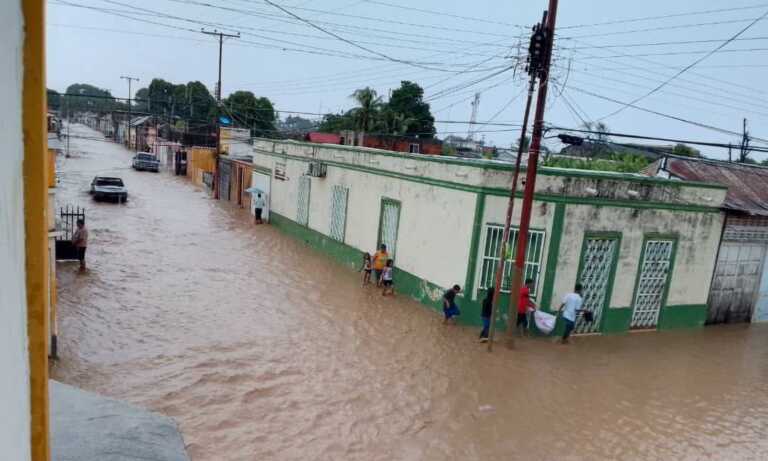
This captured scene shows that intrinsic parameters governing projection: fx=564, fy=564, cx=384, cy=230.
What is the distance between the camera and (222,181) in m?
34.2

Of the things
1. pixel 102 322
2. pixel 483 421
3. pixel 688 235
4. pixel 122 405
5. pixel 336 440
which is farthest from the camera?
pixel 688 235

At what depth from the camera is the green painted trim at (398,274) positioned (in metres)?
12.9

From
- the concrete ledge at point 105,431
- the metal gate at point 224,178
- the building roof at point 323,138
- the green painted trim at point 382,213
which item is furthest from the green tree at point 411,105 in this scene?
the concrete ledge at point 105,431

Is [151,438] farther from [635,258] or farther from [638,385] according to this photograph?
[635,258]

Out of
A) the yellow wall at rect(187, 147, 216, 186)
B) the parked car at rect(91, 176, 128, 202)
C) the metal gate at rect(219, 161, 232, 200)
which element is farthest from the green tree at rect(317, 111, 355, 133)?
the parked car at rect(91, 176, 128, 202)

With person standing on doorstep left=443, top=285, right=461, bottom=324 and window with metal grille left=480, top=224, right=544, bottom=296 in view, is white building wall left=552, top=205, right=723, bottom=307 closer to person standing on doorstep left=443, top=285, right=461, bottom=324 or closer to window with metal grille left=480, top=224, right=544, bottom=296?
window with metal grille left=480, top=224, right=544, bottom=296

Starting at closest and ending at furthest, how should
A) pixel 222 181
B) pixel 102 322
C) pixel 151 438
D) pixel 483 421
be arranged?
pixel 151 438 → pixel 483 421 → pixel 102 322 → pixel 222 181

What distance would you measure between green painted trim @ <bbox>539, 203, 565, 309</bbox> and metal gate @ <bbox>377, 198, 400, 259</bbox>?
4370 millimetres

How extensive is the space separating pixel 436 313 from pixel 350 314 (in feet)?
6.76

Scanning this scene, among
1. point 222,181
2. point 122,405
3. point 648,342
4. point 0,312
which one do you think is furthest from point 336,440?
point 222,181

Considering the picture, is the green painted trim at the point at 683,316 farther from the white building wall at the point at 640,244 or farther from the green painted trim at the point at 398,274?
the green painted trim at the point at 398,274

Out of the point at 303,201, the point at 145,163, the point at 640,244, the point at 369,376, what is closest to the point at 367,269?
the point at 369,376

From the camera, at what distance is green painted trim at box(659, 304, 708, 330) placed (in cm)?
1459

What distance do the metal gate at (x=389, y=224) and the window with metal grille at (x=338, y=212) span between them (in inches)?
96.2
